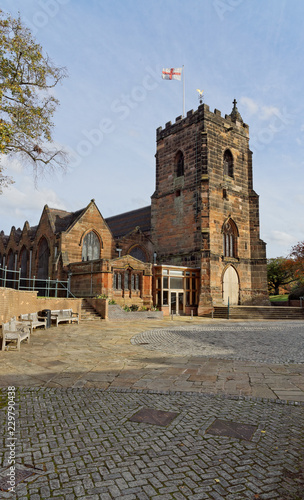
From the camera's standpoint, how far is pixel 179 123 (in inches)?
1182

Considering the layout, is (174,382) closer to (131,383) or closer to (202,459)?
(131,383)

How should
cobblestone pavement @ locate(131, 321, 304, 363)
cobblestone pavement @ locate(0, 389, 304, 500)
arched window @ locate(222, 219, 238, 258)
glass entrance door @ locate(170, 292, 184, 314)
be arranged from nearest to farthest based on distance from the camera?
cobblestone pavement @ locate(0, 389, 304, 500) < cobblestone pavement @ locate(131, 321, 304, 363) < glass entrance door @ locate(170, 292, 184, 314) < arched window @ locate(222, 219, 238, 258)

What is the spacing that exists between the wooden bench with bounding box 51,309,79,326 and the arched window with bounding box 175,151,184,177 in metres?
17.4

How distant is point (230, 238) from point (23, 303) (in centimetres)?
1968

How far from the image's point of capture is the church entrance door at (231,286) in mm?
27672

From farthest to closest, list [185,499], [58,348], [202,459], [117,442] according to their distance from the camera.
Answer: [58,348]
[117,442]
[202,459]
[185,499]

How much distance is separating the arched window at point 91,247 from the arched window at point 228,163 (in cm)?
1257

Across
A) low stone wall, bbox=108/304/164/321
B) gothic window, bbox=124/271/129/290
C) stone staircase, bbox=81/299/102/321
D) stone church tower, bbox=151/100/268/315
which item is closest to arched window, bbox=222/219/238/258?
stone church tower, bbox=151/100/268/315

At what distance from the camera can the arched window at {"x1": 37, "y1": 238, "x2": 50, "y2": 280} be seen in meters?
28.8

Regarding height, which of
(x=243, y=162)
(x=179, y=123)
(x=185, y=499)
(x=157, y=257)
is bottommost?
(x=185, y=499)

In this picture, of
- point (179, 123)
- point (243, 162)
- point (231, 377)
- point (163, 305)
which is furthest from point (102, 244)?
point (231, 377)

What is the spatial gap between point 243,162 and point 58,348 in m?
25.9

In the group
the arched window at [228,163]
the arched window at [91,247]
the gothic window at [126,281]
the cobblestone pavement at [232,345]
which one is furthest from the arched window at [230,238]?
the cobblestone pavement at [232,345]

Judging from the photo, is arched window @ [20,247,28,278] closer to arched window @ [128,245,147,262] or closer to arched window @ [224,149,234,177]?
arched window @ [128,245,147,262]
